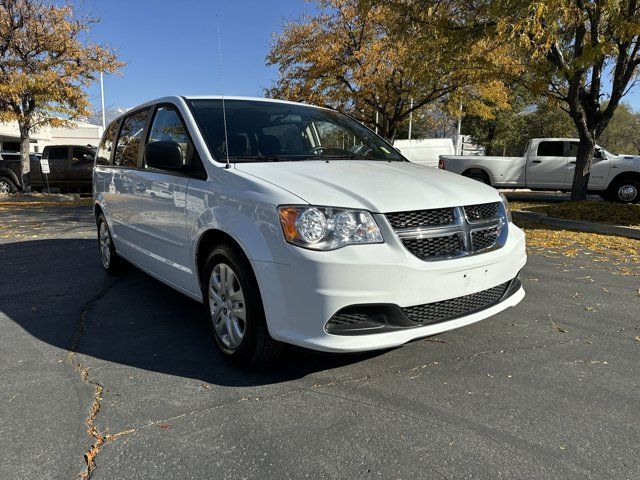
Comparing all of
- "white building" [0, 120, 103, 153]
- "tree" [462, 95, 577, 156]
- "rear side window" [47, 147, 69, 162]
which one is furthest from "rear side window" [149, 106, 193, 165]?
"white building" [0, 120, 103, 153]

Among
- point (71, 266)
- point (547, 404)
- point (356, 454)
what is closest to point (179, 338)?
point (356, 454)

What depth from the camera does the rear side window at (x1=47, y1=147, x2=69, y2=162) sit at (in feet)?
57.6

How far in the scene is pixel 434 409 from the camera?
262 cm

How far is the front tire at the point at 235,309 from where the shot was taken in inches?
111

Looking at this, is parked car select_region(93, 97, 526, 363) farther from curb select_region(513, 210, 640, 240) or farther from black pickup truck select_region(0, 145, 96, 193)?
black pickup truck select_region(0, 145, 96, 193)

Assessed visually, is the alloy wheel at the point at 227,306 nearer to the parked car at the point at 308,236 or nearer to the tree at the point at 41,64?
A: the parked car at the point at 308,236

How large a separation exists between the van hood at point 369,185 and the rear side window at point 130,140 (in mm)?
1765

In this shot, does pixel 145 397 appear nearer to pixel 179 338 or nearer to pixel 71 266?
pixel 179 338

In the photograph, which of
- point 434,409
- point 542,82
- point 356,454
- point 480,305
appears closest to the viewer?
point 356,454

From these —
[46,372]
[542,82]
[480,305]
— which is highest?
[542,82]

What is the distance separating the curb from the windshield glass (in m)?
5.58

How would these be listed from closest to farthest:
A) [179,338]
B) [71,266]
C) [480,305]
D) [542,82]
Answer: [480,305]
[179,338]
[71,266]
[542,82]

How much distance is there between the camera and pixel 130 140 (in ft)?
15.5

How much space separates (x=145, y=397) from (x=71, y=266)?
3902mm
